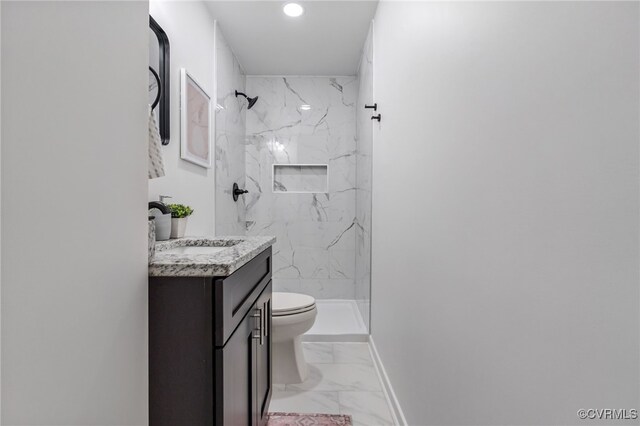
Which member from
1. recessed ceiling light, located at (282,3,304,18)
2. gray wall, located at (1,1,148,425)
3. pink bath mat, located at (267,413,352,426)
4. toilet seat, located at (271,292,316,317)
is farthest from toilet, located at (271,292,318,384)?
recessed ceiling light, located at (282,3,304,18)

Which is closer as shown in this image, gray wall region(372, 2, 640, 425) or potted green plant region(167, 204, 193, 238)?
gray wall region(372, 2, 640, 425)

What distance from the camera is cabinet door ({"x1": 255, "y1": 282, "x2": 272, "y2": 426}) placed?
4.55 feet

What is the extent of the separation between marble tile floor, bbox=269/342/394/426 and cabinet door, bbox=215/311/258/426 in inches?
26.3

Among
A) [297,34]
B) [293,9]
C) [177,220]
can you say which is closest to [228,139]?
[297,34]

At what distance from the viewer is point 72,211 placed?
21.9 inches

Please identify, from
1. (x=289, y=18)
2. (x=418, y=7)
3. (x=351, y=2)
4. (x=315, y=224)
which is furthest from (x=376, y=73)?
(x=315, y=224)

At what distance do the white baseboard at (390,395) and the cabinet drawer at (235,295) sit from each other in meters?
0.88

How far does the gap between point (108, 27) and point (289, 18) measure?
7.10 ft

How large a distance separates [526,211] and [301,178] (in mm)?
3171

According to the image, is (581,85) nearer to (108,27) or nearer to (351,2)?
(108,27)

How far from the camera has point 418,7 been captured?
1.40 m

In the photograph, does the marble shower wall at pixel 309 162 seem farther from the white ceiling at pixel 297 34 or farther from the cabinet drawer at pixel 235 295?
the cabinet drawer at pixel 235 295

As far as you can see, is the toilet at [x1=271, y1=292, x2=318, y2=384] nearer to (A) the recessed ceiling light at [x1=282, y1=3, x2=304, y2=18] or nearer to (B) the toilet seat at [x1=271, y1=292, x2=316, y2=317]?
(B) the toilet seat at [x1=271, y1=292, x2=316, y2=317]

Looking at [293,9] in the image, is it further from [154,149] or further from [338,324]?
[338,324]
